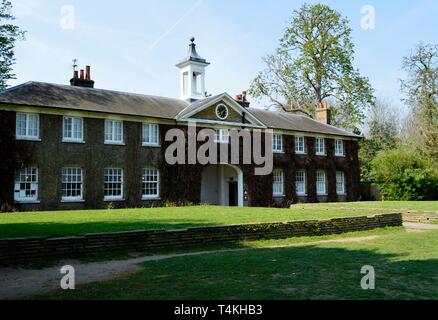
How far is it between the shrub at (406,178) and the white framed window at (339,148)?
3648 millimetres

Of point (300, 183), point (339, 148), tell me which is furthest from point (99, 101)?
point (339, 148)

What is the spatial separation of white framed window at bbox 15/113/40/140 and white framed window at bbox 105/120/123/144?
406cm

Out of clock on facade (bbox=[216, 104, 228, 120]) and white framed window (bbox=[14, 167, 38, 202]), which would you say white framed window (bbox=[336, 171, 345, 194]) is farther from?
white framed window (bbox=[14, 167, 38, 202])

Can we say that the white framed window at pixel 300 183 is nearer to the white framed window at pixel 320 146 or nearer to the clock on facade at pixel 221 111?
the white framed window at pixel 320 146

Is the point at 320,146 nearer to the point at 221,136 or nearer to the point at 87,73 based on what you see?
the point at 221,136

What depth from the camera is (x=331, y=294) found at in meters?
7.25

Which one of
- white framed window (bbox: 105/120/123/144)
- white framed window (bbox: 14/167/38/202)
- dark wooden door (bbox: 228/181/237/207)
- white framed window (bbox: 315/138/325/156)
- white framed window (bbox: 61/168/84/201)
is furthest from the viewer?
white framed window (bbox: 315/138/325/156)

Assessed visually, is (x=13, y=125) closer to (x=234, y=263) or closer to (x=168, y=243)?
(x=168, y=243)

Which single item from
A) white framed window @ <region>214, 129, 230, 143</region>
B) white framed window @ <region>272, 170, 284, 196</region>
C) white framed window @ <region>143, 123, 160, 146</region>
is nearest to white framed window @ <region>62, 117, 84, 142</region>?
white framed window @ <region>143, 123, 160, 146</region>

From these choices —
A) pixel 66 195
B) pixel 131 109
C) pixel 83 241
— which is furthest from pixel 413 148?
pixel 83 241

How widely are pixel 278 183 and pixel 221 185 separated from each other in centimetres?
463

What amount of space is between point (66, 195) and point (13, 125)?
4729 millimetres

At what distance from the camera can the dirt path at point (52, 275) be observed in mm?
8258

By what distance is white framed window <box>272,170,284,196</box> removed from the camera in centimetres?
3566
